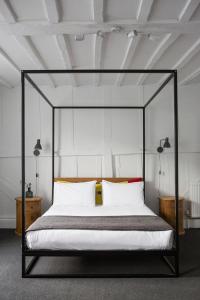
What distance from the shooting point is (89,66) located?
436 centimetres

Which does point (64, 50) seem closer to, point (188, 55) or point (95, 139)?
point (188, 55)

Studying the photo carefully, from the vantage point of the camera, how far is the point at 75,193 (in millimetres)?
4672

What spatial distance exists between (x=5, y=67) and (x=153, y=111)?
279 cm

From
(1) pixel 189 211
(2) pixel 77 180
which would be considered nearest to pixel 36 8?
(2) pixel 77 180

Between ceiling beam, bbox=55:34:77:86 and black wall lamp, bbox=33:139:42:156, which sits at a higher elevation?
ceiling beam, bbox=55:34:77:86

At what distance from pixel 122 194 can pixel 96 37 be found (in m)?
2.52

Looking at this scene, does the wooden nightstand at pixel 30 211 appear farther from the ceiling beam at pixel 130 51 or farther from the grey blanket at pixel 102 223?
the ceiling beam at pixel 130 51

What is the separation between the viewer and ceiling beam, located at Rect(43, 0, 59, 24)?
8.07 ft

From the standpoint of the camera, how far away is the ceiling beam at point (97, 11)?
8.08ft

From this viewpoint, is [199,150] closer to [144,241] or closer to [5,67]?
[144,241]

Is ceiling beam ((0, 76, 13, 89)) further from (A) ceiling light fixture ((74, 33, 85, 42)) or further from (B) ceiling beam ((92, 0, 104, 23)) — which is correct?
(B) ceiling beam ((92, 0, 104, 23))

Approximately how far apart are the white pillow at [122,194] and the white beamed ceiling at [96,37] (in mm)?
1899

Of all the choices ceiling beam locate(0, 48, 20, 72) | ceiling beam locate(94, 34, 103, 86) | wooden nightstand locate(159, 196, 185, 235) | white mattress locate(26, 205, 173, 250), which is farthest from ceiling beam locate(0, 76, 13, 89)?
wooden nightstand locate(159, 196, 185, 235)

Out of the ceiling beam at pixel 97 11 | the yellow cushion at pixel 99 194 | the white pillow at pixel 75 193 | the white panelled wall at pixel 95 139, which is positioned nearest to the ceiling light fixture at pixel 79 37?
the ceiling beam at pixel 97 11
